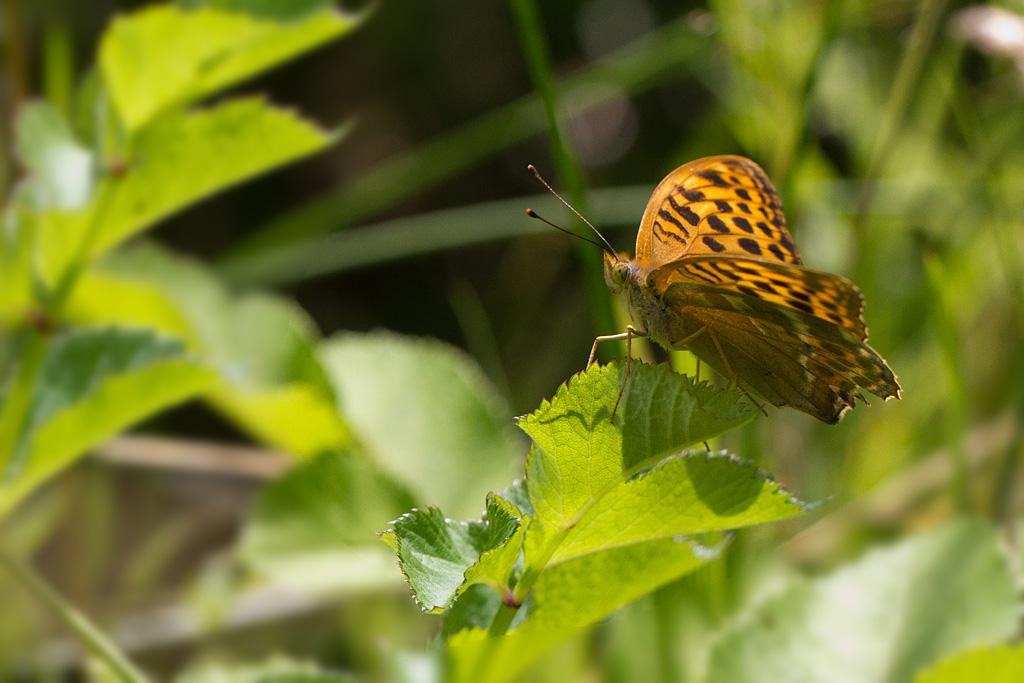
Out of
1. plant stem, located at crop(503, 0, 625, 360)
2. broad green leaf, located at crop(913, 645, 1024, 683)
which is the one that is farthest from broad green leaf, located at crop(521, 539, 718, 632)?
plant stem, located at crop(503, 0, 625, 360)

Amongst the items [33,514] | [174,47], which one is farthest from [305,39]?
[33,514]

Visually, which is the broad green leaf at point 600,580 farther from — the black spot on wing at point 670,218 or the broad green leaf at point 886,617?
the black spot on wing at point 670,218

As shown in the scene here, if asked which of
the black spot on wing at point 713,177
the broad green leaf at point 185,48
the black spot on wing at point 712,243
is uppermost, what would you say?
the broad green leaf at point 185,48

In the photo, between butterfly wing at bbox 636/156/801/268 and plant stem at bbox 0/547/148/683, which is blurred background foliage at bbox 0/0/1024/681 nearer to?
butterfly wing at bbox 636/156/801/268

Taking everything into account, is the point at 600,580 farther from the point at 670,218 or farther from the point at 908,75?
the point at 908,75

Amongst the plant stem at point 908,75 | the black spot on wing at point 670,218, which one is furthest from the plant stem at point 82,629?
the plant stem at point 908,75

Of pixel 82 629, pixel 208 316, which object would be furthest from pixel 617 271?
pixel 208 316

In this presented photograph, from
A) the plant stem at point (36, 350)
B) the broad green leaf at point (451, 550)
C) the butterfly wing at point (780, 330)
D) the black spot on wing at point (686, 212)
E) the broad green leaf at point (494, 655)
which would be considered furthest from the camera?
the black spot on wing at point (686, 212)
